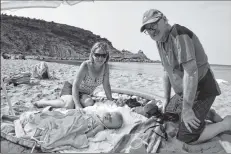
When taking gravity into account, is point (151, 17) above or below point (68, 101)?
above

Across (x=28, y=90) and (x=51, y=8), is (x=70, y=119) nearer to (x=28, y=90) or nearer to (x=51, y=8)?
(x=28, y=90)

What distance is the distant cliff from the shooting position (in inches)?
66.7

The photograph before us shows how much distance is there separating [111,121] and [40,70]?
2.35ft

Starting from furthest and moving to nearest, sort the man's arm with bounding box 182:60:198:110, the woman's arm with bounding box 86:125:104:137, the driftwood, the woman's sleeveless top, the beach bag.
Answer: the woman's sleeveless top < the beach bag < the driftwood < the woman's arm with bounding box 86:125:104:137 < the man's arm with bounding box 182:60:198:110

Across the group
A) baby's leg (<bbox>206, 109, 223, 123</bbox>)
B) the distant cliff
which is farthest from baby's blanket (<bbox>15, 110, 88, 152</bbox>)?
baby's leg (<bbox>206, 109, 223, 123</bbox>)

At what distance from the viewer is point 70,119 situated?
1535 millimetres

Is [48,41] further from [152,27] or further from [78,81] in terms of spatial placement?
[152,27]

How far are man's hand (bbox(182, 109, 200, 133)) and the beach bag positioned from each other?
1.07 m

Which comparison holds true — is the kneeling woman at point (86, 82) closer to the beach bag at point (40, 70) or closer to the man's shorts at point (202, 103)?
the beach bag at point (40, 70)

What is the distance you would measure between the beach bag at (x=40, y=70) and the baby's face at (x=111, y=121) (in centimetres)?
60

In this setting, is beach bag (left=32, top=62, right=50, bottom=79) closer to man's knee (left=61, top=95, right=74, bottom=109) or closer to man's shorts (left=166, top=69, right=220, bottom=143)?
man's knee (left=61, top=95, right=74, bottom=109)

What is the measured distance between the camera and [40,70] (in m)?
1.90

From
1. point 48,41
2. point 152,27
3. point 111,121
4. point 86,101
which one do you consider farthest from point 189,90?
point 48,41

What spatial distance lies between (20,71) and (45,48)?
251 mm
